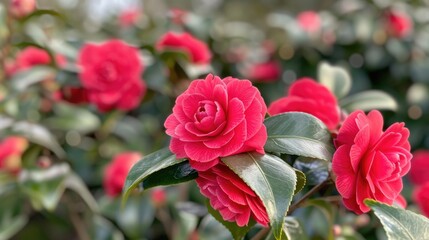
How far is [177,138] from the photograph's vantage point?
0.80 meters

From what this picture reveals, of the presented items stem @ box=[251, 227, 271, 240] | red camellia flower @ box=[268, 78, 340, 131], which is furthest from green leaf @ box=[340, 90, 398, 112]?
stem @ box=[251, 227, 271, 240]

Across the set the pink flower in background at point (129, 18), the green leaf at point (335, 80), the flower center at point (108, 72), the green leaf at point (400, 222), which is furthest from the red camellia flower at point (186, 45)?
the green leaf at point (400, 222)

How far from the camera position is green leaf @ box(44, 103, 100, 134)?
1.62m

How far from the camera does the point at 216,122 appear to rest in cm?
77

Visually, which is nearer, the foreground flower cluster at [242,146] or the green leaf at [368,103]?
the foreground flower cluster at [242,146]

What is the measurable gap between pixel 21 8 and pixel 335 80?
83cm

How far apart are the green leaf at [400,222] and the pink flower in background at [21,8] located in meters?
1.15

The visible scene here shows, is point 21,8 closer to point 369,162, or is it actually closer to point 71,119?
point 71,119

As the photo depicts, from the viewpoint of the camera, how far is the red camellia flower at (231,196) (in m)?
0.77

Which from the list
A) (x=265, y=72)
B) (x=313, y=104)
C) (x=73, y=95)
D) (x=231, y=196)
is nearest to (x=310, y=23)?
(x=265, y=72)

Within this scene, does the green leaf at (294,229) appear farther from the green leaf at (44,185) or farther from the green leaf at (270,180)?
the green leaf at (44,185)

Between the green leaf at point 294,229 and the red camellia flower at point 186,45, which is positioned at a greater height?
the green leaf at point 294,229

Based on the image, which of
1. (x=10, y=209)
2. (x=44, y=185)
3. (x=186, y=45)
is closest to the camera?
(x=44, y=185)

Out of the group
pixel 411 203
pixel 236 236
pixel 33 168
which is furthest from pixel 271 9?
pixel 236 236
